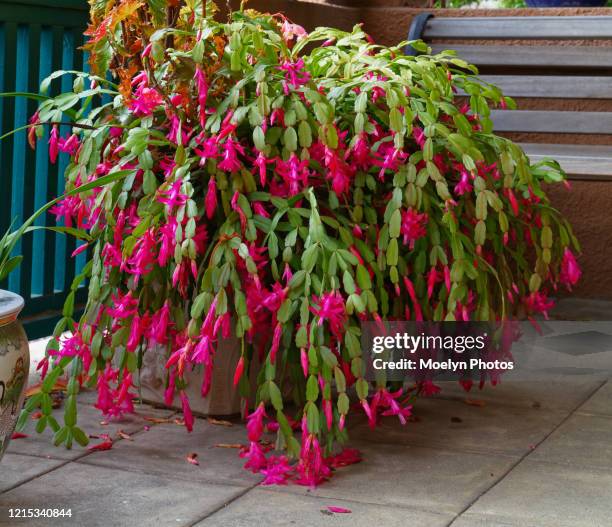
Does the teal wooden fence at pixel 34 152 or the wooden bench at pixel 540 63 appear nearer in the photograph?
the teal wooden fence at pixel 34 152

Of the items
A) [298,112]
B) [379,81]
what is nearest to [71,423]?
[298,112]

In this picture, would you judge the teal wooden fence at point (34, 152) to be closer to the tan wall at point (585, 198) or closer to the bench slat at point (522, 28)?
the tan wall at point (585, 198)

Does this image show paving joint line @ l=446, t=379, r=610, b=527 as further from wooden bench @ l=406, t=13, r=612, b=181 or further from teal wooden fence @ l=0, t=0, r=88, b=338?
teal wooden fence @ l=0, t=0, r=88, b=338

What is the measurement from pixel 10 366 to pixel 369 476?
2.73 feet

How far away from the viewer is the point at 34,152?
329 centimetres

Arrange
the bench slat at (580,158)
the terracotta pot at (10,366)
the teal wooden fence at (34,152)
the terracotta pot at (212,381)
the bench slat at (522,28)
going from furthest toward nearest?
the bench slat at (522,28) → the bench slat at (580,158) → the teal wooden fence at (34,152) → the terracotta pot at (212,381) → the terracotta pot at (10,366)

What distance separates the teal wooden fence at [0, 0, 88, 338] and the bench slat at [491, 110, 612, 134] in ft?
5.18

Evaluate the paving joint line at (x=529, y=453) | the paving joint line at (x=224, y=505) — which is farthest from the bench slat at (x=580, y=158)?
the paving joint line at (x=224, y=505)

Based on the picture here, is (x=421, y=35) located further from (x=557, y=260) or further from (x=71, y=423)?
(x=71, y=423)

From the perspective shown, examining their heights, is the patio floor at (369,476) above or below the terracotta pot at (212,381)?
below

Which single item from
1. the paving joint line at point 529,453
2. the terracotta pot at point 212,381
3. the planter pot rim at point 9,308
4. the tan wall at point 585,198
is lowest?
the paving joint line at point 529,453

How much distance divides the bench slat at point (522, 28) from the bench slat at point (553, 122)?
312 millimetres

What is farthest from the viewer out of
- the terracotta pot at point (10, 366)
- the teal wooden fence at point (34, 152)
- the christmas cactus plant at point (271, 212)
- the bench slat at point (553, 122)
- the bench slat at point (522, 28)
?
the bench slat at point (522, 28)

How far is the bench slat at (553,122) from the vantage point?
13.0ft
